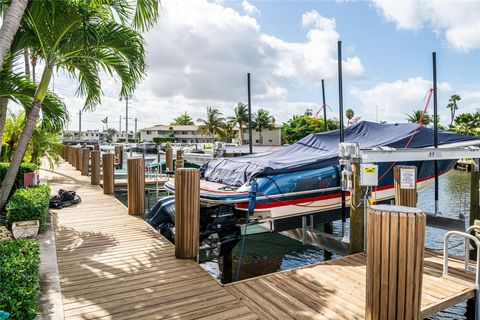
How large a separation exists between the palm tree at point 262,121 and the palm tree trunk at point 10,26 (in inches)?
2351

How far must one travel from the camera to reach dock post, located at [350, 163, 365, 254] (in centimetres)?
565

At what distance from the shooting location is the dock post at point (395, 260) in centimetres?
306

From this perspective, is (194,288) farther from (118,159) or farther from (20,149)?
(118,159)

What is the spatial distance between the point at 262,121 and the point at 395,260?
199 feet

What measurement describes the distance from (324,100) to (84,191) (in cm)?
873

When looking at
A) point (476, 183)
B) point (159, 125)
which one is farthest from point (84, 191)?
point (159, 125)

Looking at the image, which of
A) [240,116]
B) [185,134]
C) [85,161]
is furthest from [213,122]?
[85,161]

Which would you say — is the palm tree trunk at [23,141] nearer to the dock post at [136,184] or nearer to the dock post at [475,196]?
the dock post at [136,184]

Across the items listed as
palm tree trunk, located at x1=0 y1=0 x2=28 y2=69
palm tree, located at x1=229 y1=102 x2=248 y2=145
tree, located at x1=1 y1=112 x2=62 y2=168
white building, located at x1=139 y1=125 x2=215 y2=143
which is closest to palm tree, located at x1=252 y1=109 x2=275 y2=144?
palm tree, located at x1=229 y1=102 x2=248 y2=145

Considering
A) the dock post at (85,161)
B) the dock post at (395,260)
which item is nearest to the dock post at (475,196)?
the dock post at (395,260)

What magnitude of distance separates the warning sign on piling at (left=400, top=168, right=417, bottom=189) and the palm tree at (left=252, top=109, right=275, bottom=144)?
189ft

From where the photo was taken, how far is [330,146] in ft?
28.4

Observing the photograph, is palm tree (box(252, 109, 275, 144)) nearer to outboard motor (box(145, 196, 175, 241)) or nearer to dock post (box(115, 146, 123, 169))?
dock post (box(115, 146, 123, 169))

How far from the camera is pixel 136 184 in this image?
7.86m
